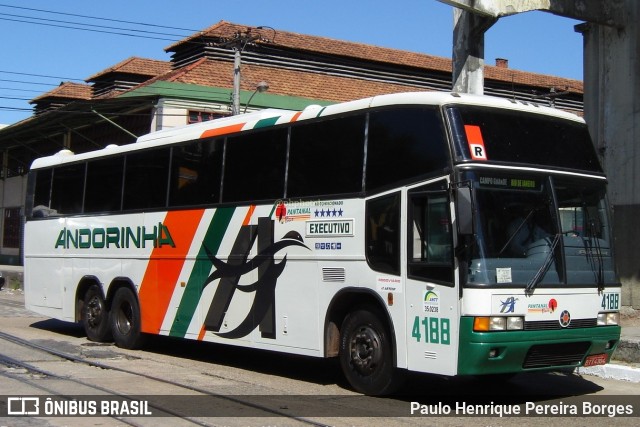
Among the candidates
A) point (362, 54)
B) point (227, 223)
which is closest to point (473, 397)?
point (227, 223)

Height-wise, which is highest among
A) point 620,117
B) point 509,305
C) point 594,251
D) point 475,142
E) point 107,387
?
point 620,117

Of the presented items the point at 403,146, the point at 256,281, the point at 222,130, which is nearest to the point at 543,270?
the point at 403,146

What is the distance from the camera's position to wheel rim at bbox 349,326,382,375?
9430 mm

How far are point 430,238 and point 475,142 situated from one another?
1.11 meters

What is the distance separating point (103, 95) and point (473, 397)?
34.5 metres

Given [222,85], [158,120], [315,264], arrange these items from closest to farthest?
[315,264] < [158,120] < [222,85]

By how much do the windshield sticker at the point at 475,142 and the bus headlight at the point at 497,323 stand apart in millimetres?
1653

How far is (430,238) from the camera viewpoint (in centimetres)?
877

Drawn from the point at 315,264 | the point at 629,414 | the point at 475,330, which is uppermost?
the point at 315,264

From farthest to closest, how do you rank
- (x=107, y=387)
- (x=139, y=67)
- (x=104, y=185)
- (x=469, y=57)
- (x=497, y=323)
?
(x=139, y=67), (x=104, y=185), (x=469, y=57), (x=107, y=387), (x=497, y=323)

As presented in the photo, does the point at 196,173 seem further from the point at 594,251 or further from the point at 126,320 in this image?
the point at 594,251

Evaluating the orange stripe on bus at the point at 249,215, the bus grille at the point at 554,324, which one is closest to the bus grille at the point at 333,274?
the orange stripe on bus at the point at 249,215

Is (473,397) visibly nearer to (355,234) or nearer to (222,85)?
(355,234)

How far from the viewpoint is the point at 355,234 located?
973 cm
